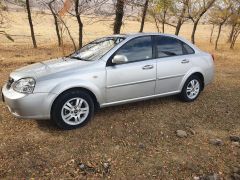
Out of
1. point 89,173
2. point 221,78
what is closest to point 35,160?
point 89,173

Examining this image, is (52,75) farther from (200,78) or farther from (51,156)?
(200,78)

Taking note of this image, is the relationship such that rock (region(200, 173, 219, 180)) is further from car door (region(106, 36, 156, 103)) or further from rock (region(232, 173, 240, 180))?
car door (region(106, 36, 156, 103))

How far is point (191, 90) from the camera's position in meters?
7.34

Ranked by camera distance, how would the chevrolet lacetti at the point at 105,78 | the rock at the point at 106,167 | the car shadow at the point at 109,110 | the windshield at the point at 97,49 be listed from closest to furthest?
1. the rock at the point at 106,167
2. the chevrolet lacetti at the point at 105,78
3. the car shadow at the point at 109,110
4. the windshield at the point at 97,49

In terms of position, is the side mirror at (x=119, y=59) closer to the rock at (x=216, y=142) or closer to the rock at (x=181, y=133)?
the rock at (x=181, y=133)

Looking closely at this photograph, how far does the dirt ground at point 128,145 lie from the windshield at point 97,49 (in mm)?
1158

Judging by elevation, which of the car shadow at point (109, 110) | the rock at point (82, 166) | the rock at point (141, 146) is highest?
the rock at point (82, 166)

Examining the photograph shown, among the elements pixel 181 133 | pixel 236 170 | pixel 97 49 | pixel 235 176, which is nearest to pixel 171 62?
pixel 97 49

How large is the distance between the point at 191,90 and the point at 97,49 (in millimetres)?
2375

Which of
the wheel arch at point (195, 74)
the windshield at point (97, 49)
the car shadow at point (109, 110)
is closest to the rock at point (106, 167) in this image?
the car shadow at point (109, 110)

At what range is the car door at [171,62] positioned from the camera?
6.59 metres

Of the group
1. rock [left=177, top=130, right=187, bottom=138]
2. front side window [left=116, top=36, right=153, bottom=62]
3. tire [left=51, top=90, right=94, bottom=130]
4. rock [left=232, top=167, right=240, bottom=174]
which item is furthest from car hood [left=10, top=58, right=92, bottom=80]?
rock [left=232, top=167, right=240, bottom=174]

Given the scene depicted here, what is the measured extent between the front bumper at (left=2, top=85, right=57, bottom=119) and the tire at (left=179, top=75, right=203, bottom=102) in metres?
3.10

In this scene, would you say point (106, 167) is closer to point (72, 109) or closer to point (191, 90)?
point (72, 109)
